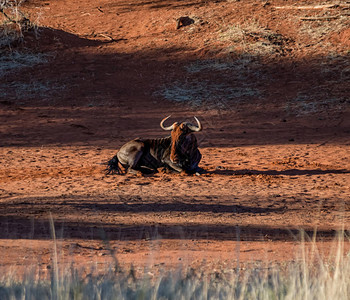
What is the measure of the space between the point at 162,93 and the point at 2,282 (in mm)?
16666

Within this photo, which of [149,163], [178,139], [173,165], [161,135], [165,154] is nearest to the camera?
[178,139]

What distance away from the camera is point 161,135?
1603cm

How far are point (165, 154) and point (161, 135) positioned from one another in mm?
4321

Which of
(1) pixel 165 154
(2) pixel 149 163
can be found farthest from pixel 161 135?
(1) pixel 165 154

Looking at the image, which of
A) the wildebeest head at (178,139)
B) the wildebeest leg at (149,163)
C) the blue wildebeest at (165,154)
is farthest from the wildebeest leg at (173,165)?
the wildebeest leg at (149,163)

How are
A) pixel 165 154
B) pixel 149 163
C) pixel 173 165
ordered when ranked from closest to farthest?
pixel 173 165
pixel 165 154
pixel 149 163

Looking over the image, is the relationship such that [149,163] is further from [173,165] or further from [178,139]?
[178,139]

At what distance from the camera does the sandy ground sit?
6.98 m

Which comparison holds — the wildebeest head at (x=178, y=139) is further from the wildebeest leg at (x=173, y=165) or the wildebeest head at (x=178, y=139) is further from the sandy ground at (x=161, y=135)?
the sandy ground at (x=161, y=135)

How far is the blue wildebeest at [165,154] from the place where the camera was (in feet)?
37.5

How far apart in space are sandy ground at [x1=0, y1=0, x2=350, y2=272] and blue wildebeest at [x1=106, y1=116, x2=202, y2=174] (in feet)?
1.04

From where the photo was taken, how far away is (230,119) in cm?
1781

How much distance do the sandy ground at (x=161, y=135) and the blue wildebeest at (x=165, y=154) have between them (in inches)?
12.5

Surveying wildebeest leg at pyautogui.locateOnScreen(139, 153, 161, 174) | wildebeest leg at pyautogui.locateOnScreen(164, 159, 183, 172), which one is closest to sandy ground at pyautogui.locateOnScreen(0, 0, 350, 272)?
wildebeest leg at pyautogui.locateOnScreen(164, 159, 183, 172)
